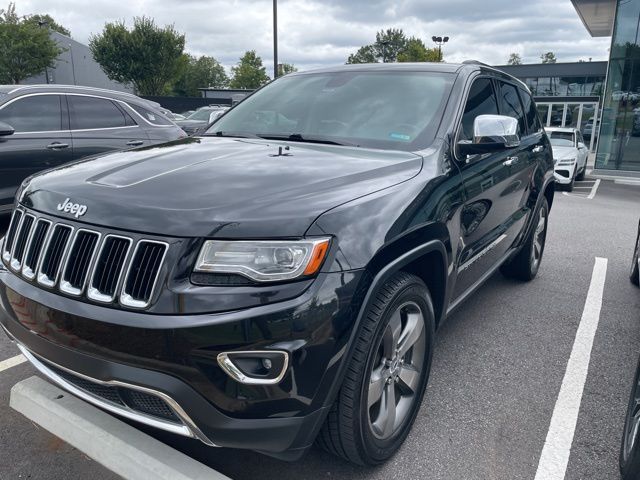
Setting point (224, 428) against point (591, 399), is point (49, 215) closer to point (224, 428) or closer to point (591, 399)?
point (224, 428)

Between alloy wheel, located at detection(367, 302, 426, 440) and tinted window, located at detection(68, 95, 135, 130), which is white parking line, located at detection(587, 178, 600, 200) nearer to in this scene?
tinted window, located at detection(68, 95, 135, 130)

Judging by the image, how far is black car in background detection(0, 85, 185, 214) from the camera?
5.91m

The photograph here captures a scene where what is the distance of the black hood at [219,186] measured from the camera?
189cm

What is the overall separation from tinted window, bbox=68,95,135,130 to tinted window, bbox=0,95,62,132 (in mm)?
179

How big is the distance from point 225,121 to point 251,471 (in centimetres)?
225

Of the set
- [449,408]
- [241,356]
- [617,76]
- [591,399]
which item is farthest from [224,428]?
[617,76]

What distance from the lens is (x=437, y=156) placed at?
2770 mm

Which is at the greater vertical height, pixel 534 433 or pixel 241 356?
pixel 241 356

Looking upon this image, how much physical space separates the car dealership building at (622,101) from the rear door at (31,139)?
53.6ft

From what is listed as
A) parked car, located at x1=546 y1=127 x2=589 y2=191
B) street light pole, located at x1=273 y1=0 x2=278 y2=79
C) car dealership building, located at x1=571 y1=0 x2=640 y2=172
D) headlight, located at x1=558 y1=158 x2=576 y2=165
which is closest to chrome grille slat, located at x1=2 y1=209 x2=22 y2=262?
parked car, located at x1=546 y1=127 x2=589 y2=191

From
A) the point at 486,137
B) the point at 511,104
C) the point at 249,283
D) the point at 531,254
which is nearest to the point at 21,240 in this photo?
the point at 249,283

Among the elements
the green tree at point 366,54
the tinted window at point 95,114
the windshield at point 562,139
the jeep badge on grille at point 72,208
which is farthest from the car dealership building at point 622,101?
the green tree at point 366,54

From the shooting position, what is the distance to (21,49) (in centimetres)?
3262

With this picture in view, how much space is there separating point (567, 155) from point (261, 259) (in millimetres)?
12773
